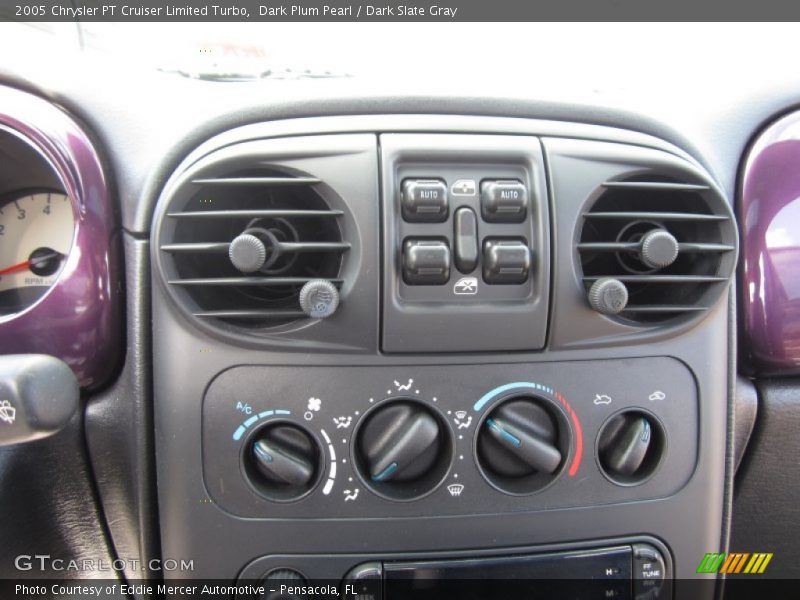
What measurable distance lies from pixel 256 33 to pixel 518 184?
0.71m

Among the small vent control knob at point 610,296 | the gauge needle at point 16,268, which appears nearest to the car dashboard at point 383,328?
the small vent control knob at point 610,296

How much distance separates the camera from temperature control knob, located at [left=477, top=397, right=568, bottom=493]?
39.0 inches

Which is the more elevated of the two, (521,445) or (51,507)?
(521,445)

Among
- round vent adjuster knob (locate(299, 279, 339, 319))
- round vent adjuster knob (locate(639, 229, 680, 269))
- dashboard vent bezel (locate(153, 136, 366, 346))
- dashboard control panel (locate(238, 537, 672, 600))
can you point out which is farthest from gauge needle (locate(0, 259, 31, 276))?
round vent adjuster knob (locate(639, 229, 680, 269))

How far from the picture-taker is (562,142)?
996 millimetres

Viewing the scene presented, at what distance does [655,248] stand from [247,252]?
0.66 m

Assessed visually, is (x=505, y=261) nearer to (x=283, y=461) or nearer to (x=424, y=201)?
(x=424, y=201)

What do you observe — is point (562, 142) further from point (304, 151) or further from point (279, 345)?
point (279, 345)

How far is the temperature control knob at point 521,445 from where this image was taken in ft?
3.25

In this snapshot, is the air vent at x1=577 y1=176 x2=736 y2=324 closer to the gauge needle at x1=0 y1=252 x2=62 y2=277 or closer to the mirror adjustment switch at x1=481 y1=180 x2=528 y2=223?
the mirror adjustment switch at x1=481 y1=180 x2=528 y2=223

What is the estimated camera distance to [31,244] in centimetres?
112

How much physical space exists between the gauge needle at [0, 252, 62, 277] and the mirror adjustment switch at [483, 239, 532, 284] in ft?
2.76
